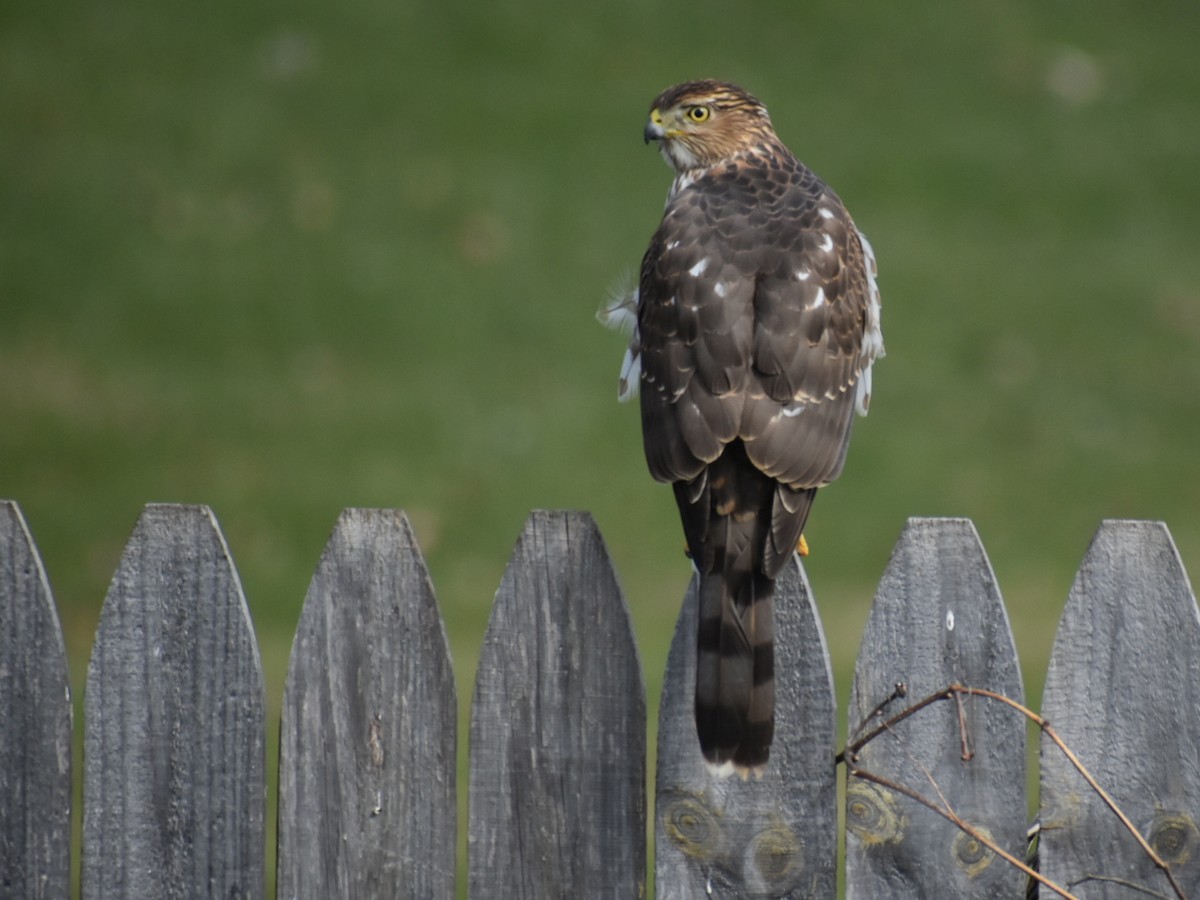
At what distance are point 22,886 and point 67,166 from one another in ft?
32.5

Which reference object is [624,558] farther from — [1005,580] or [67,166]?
[67,166]

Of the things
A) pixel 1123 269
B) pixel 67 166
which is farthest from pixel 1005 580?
pixel 67 166

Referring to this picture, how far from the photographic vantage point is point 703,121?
4.87m

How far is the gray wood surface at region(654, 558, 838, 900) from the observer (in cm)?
292

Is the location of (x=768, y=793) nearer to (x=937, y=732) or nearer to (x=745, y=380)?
(x=937, y=732)

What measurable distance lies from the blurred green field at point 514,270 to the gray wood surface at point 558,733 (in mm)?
4655

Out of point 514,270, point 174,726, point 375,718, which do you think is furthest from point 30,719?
point 514,270

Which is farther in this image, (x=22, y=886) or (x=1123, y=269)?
(x=1123, y=269)

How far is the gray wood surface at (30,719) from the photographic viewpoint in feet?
10.1

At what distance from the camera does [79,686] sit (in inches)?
305

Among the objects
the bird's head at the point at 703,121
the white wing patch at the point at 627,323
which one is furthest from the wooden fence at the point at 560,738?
the bird's head at the point at 703,121

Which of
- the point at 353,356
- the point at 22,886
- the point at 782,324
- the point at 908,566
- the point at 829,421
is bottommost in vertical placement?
the point at 22,886

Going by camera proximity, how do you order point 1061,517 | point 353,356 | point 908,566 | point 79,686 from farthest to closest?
1. point 353,356
2. point 1061,517
3. point 79,686
4. point 908,566

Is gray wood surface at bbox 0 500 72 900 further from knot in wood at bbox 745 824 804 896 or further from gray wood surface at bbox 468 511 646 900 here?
knot in wood at bbox 745 824 804 896
